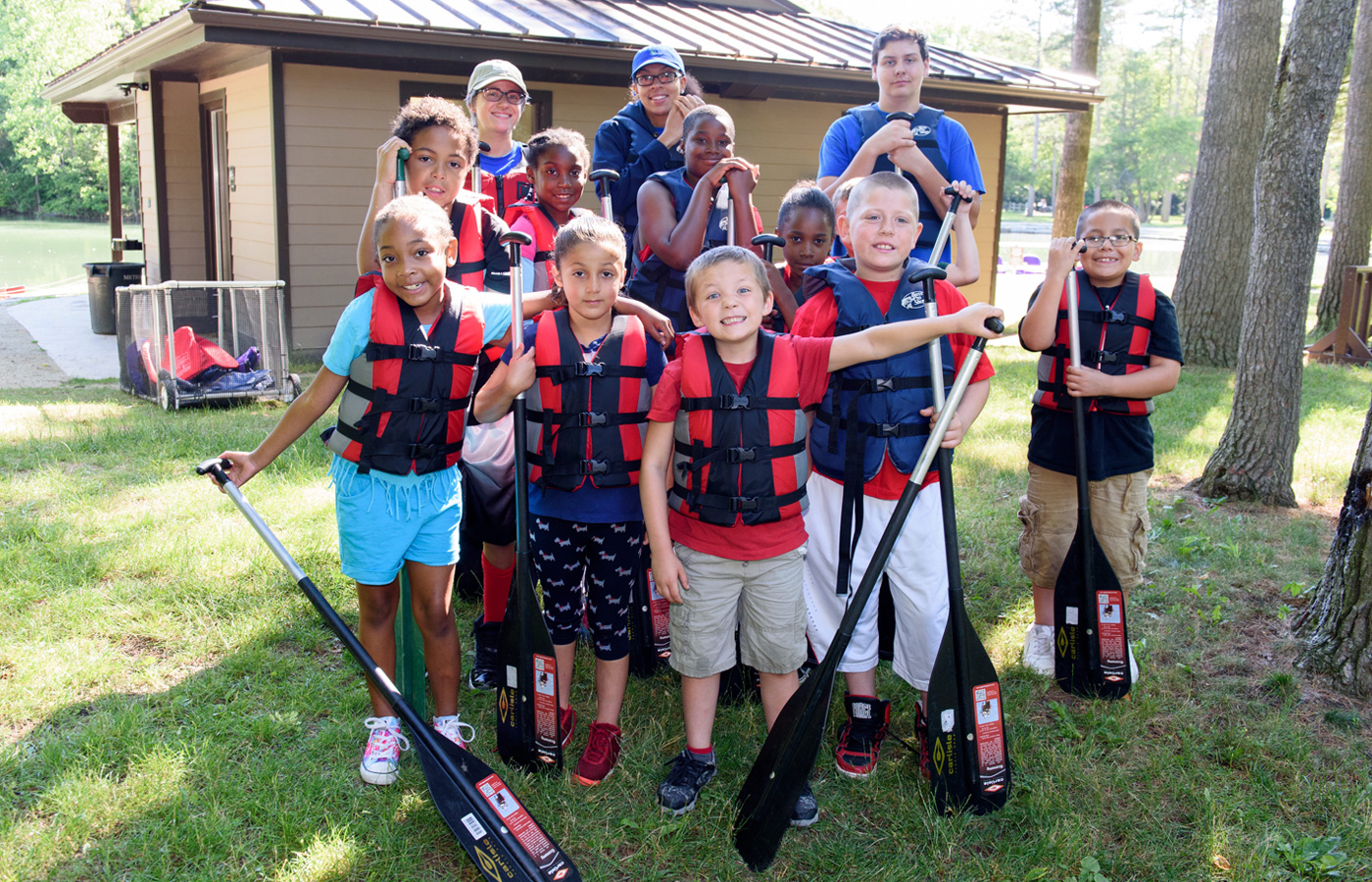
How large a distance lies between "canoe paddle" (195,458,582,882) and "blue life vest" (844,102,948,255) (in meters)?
2.53

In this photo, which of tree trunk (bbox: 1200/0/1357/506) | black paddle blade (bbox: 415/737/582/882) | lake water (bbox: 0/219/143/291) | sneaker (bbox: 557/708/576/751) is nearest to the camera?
black paddle blade (bbox: 415/737/582/882)

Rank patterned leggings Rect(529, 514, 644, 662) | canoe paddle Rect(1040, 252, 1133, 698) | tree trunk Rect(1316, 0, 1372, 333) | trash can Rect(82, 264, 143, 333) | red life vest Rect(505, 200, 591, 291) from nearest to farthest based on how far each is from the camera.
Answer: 1. patterned leggings Rect(529, 514, 644, 662)
2. canoe paddle Rect(1040, 252, 1133, 698)
3. red life vest Rect(505, 200, 591, 291)
4. tree trunk Rect(1316, 0, 1372, 333)
5. trash can Rect(82, 264, 143, 333)

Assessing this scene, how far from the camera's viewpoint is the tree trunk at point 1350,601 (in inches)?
134

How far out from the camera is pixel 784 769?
2.62 meters

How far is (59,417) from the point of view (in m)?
6.95

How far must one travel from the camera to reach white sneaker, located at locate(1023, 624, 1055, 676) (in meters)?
3.64

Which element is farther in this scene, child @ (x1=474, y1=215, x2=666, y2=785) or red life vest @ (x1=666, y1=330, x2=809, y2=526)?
child @ (x1=474, y1=215, x2=666, y2=785)

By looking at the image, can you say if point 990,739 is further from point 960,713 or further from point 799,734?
point 799,734

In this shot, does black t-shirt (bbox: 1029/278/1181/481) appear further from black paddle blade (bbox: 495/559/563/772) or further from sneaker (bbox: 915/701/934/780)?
black paddle blade (bbox: 495/559/563/772)

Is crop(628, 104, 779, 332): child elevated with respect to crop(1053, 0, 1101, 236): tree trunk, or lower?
lower

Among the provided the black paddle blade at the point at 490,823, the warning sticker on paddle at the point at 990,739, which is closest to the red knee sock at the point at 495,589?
the black paddle blade at the point at 490,823

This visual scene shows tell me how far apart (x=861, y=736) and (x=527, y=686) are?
104 cm

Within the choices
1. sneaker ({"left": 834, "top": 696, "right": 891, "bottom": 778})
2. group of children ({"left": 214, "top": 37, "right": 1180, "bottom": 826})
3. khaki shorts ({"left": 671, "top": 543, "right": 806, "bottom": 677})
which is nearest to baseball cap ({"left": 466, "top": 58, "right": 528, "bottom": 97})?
group of children ({"left": 214, "top": 37, "right": 1180, "bottom": 826})

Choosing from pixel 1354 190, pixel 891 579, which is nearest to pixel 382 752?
pixel 891 579
